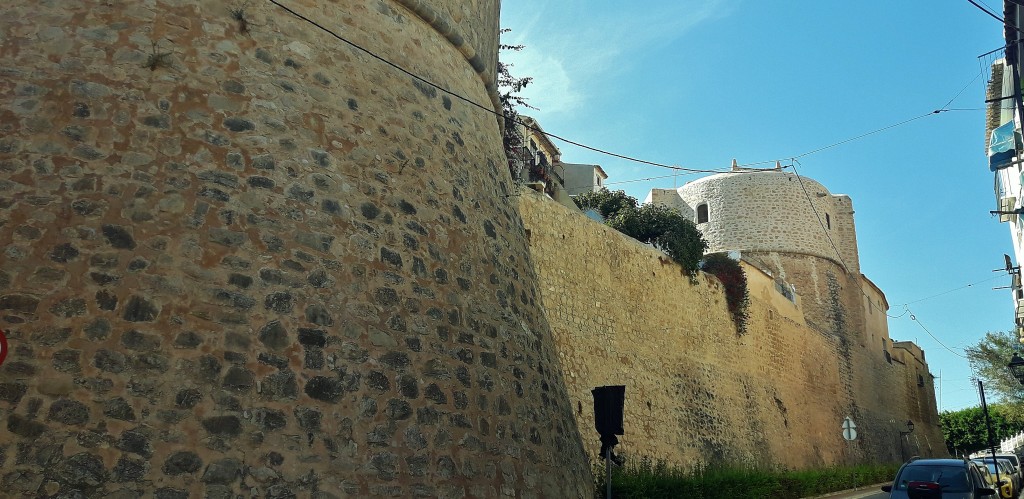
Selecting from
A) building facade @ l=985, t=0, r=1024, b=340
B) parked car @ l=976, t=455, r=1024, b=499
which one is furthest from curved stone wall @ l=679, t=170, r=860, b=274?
parked car @ l=976, t=455, r=1024, b=499

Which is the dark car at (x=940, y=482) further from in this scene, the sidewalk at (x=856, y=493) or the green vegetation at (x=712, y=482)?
the sidewalk at (x=856, y=493)

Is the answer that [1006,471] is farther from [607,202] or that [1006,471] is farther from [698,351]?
[607,202]

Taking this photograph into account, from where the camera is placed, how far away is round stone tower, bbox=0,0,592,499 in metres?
4.46

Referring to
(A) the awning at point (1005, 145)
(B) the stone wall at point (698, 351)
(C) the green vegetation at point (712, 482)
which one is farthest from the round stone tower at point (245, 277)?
(A) the awning at point (1005, 145)

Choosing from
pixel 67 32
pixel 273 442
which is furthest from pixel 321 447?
pixel 67 32

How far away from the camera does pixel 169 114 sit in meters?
5.48

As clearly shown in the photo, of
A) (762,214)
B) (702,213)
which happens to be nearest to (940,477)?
(762,214)

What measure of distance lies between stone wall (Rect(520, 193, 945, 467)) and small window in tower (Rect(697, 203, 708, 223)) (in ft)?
8.36

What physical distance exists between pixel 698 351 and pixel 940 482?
8458mm

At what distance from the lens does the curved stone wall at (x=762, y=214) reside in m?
29.0

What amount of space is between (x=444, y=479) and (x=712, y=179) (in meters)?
26.4

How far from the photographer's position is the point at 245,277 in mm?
5129

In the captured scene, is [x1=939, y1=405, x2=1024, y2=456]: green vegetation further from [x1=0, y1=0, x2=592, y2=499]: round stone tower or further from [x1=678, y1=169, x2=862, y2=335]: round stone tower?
[x1=0, y1=0, x2=592, y2=499]: round stone tower

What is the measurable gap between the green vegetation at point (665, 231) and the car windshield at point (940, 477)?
865 cm
